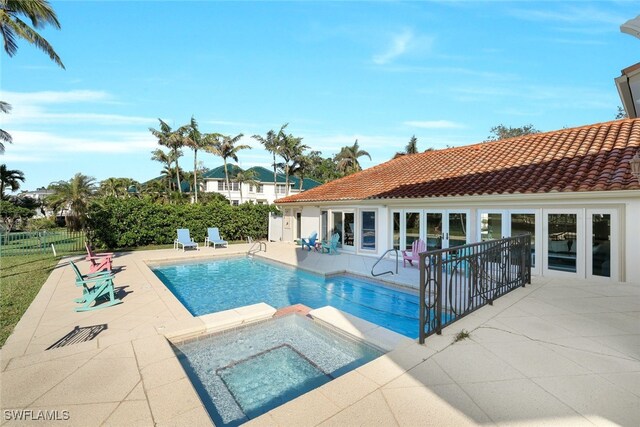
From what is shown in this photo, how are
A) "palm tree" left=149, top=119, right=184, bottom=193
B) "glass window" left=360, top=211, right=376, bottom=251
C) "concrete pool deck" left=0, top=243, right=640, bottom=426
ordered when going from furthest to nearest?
"palm tree" left=149, top=119, right=184, bottom=193 → "glass window" left=360, top=211, right=376, bottom=251 → "concrete pool deck" left=0, top=243, right=640, bottom=426

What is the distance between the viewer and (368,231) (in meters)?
15.3

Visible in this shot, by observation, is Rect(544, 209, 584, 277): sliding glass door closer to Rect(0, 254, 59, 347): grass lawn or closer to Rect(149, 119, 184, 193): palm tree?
Rect(0, 254, 59, 347): grass lawn

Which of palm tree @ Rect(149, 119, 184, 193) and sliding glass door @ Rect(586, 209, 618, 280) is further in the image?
palm tree @ Rect(149, 119, 184, 193)

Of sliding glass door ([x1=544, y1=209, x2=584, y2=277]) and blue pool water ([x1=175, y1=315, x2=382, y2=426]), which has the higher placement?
sliding glass door ([x1=544, y1=209, x2=584, y2=277])

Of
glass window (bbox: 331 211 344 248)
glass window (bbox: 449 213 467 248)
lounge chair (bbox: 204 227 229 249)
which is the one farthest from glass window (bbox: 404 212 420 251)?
lounge chair (bbox: 204 227 229 249)

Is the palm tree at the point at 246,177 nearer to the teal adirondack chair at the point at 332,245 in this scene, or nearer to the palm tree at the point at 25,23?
the teal adirondack chair at the point at 332,245

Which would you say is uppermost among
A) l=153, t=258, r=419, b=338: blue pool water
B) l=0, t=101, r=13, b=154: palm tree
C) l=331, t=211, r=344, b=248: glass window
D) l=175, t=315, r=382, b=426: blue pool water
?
l=0, t=101, r=13, b=154: palm tree

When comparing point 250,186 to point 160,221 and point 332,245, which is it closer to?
point 160,221

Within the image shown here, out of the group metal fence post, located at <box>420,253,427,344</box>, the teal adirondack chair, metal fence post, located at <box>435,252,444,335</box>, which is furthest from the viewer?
the teal adirondack chair

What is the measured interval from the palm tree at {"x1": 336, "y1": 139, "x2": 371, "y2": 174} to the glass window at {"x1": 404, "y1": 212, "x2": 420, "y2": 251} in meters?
30.2

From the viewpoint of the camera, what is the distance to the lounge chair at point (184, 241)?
680 inches

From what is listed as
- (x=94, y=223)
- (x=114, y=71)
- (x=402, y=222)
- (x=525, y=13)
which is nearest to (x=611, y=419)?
(x=402, y=222)

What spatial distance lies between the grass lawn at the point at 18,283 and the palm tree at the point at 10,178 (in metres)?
31.8

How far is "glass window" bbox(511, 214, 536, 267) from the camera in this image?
9.91 meters
